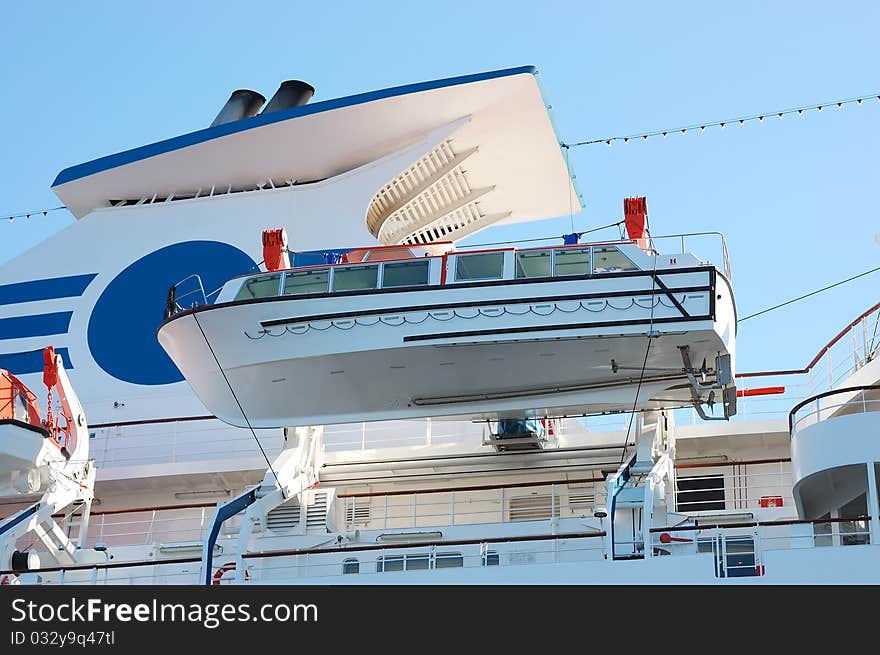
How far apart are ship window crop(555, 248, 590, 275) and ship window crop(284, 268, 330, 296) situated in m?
2.35

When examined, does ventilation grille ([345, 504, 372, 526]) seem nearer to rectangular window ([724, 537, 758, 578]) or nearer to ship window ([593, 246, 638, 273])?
ship window ([593, 246, 638, 273])

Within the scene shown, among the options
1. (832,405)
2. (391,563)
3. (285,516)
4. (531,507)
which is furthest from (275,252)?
(832,405)

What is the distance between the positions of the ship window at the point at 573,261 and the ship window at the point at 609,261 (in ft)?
0.29

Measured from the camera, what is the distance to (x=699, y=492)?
50.5ft

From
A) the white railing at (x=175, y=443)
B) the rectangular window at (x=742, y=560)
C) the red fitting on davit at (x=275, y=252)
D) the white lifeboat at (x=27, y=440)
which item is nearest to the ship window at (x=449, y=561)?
the rectangular window at (x=742, y=560)

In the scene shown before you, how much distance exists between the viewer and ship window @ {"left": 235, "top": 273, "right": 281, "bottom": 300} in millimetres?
14477

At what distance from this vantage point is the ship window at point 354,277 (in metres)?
14.2

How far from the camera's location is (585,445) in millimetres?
15656

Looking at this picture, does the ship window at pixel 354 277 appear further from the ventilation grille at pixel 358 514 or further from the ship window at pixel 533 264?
the ventilation grille at pixel 358 514

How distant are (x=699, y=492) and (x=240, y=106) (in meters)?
9.45

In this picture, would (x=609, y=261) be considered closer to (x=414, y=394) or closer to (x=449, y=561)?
(x=414, y=394)

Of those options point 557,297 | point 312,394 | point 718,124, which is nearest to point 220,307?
point 312,394

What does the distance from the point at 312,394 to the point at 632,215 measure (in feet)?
12.2

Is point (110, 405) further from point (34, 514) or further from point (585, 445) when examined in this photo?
point (585, 445)
